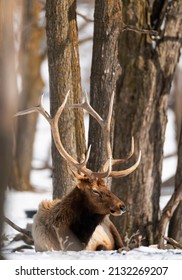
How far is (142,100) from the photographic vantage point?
1097cm

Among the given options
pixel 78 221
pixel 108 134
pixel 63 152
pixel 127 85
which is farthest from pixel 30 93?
pixel 78 221

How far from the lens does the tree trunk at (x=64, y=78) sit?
935cm

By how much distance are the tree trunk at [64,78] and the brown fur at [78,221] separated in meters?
0.78

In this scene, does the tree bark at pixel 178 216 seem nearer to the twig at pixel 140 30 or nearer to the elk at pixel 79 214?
the twig at pixel 140 30

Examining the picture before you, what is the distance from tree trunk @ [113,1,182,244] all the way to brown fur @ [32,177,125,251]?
7.84 feet

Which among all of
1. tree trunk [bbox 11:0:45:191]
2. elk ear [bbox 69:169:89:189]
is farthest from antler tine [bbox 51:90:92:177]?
tree trunk [bbox 11:0:45:191]

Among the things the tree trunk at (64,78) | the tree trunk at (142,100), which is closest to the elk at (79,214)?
the tree trunk at (64,78)

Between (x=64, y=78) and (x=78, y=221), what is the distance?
1.69 m

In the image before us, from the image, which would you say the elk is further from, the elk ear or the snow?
the snow

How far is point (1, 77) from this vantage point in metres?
4.09

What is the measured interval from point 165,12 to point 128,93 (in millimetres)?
1129

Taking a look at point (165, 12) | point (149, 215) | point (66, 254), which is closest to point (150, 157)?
point (149, 215)

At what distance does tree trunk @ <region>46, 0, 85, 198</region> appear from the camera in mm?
9352

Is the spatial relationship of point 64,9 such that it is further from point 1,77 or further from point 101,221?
point 1,77
